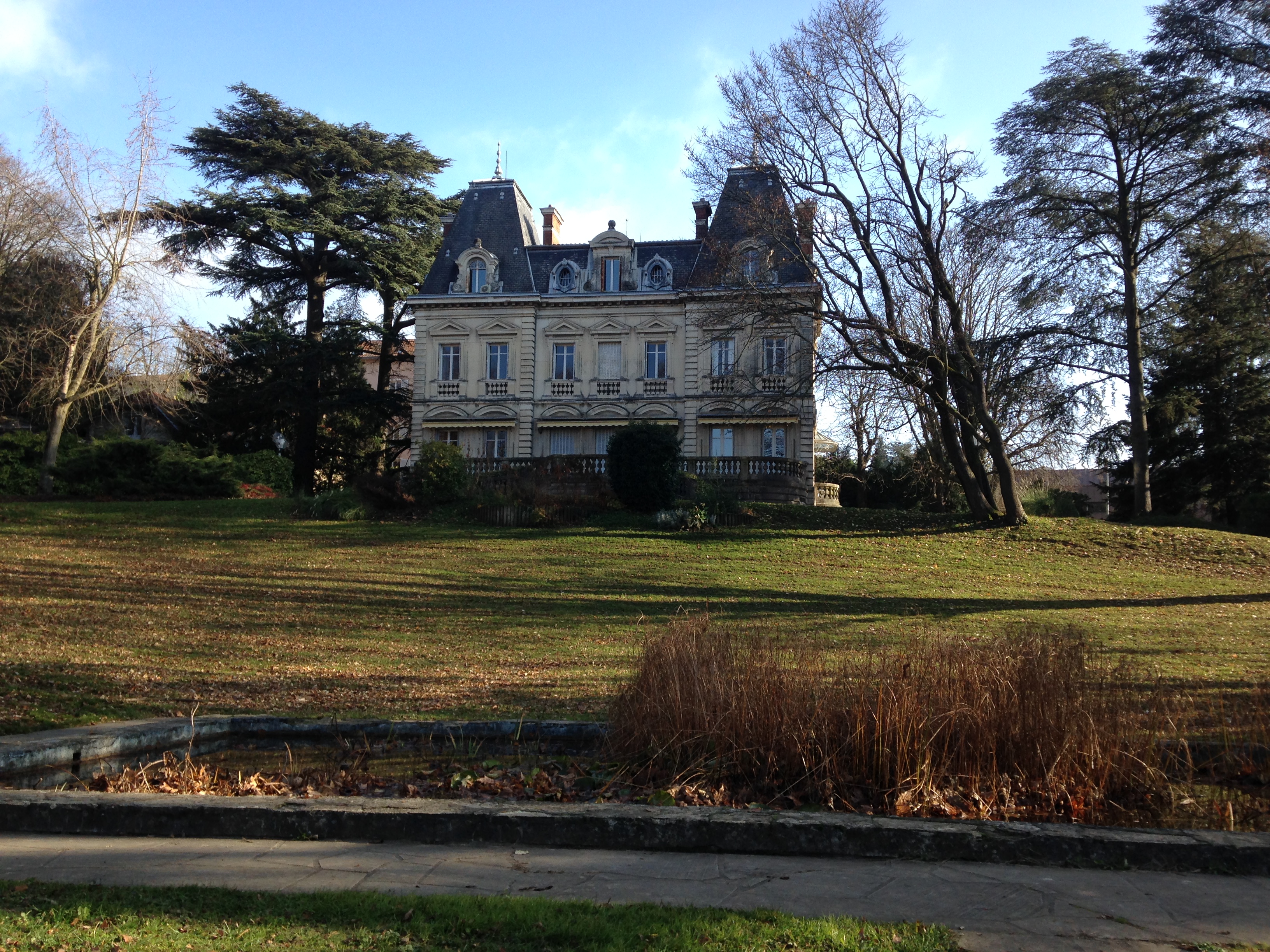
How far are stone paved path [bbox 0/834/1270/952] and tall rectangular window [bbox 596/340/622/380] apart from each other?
3632 centimetres

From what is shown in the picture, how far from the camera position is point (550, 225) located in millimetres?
45781

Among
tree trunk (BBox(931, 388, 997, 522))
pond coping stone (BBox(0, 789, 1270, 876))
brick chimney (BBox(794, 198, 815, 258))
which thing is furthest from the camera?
tree trunk (BBox(931, 388, 997, 522))

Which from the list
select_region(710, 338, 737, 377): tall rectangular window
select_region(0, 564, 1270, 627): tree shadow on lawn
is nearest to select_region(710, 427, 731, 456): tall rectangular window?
select_region(710, 338, 737, 377): tall rectangular window

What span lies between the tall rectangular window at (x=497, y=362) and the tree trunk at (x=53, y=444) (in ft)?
54.1

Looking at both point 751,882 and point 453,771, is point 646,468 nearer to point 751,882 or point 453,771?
point 453,771

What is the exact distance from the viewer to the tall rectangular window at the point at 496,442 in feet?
137

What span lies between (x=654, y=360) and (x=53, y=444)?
22.7m

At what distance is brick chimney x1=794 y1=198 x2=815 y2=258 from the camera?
88.2 ft

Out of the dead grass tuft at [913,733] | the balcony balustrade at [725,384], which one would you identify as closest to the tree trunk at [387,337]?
the balcony balustrade at [725,384]

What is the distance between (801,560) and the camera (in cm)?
2220

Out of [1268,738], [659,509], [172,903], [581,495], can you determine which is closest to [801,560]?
[659,509]

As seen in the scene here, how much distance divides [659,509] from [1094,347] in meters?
16.2

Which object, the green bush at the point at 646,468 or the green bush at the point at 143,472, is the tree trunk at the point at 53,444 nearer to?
the green bush at the point at 143,472

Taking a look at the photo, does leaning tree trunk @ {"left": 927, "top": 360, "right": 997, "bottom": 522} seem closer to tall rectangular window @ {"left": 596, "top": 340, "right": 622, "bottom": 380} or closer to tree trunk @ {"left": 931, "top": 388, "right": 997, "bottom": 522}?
tree trunk @ {"left": 931, "top": 388, "right": 997, "bottom": 522}
